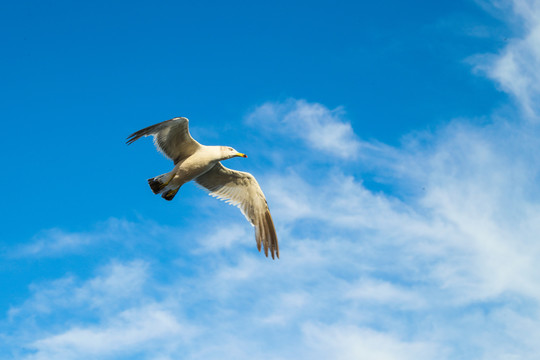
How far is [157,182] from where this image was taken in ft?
53.1

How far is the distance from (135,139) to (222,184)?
3982 mm

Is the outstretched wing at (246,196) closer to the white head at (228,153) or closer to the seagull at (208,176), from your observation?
the seagull at (208,176)

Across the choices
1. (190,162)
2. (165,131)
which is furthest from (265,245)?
(165,131)

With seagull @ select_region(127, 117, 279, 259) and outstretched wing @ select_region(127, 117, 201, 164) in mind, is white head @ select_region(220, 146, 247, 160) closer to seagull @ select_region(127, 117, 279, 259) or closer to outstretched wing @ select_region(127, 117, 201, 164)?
seagull @ select_region(127, 117, 279, 259)

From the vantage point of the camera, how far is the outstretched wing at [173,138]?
15029mm

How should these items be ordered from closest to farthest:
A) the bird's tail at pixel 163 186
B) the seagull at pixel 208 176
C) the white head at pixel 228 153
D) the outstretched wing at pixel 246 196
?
the seagull at pixel 208 176
the bird's tail at pixel 163 186
the white head at pixel 228 153
the outstretched wing at pixel 246 196

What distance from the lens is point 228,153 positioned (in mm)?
16359

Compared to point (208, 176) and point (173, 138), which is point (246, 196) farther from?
point (173, 138)

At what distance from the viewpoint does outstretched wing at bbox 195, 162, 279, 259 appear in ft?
57.6

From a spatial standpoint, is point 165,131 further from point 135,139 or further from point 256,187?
point 256,187

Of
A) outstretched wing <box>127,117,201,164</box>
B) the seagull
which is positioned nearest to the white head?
the seagull

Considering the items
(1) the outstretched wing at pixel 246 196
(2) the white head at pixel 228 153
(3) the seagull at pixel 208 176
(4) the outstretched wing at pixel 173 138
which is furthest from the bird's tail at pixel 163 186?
(2) the white head at pixel 228 153

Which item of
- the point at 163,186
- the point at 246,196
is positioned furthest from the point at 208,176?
the point at 163,186

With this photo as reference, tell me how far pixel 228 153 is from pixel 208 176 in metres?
1.66
